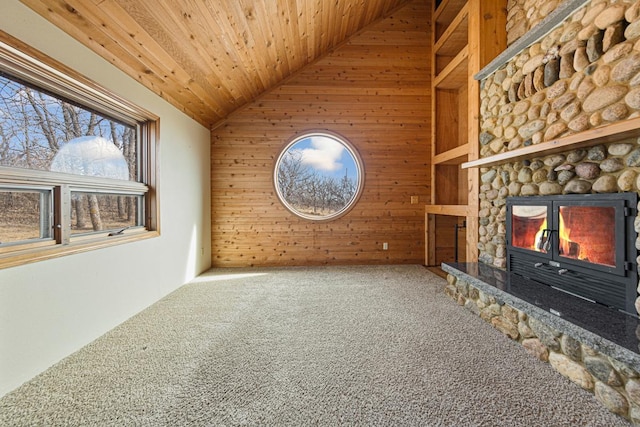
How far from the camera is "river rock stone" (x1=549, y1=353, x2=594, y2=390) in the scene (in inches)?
59.8

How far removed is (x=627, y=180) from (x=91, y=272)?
3.72m

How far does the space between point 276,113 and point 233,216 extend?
1833 millimetres

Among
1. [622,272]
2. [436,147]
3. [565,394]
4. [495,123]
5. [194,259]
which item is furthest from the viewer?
[436,147]

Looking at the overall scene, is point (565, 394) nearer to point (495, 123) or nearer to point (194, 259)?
point (495, 123)

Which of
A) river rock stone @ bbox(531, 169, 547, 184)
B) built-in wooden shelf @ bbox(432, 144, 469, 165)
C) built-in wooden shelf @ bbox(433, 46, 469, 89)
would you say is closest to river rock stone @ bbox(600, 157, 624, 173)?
river rock stone @ bbox(531, 169, 547, 184)

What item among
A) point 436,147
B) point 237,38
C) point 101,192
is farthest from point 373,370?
point 436,147

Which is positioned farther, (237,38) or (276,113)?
(276,113)

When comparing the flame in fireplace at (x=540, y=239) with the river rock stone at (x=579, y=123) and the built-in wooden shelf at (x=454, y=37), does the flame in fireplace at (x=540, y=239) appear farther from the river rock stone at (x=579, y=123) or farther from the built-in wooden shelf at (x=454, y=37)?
the built-in wooden shelf at (x=454, y=37)

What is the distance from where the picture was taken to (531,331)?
190 centimetres

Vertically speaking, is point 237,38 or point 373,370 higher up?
point 237,38

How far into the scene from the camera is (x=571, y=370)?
1.60 m

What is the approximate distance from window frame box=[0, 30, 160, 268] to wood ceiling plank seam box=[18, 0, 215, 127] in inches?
10.2

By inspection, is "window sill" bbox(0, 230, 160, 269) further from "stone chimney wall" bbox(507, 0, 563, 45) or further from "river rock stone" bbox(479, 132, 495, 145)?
"stone chimney wall" bbox(507, 0, 563, 45)

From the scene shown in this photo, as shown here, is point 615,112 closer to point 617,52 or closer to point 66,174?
point 617,52
